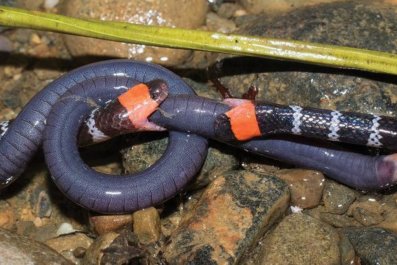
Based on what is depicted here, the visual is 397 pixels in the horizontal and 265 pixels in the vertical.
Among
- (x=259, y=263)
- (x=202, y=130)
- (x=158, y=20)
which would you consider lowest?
(x=259, y=263)

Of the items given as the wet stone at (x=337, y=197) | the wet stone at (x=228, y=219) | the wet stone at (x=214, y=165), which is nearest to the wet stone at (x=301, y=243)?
the wet stone at (x=228, y=219)

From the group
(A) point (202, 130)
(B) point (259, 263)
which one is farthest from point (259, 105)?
(B) point (259, 263)

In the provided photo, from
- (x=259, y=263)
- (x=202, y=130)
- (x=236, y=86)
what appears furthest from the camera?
(x=236, y=86)

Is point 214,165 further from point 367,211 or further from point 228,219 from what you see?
point 367,211

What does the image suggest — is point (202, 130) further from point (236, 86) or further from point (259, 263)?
point (259, 263)

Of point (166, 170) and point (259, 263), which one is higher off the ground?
point (166, 170)

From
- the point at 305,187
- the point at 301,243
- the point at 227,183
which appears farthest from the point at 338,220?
the point at 227,183

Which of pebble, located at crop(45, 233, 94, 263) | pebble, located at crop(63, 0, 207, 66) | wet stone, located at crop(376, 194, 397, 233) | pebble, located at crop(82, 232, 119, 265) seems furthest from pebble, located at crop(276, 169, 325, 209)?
pebble, located at crop(45, 233, 94, 263)
